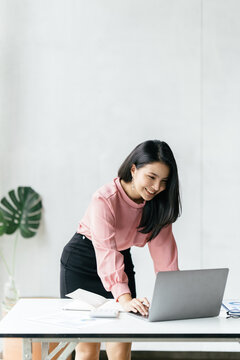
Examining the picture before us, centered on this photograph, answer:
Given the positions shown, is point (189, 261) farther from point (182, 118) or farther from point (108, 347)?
point (108, 347)

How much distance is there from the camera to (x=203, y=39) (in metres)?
3.63

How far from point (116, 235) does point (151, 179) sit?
32cm

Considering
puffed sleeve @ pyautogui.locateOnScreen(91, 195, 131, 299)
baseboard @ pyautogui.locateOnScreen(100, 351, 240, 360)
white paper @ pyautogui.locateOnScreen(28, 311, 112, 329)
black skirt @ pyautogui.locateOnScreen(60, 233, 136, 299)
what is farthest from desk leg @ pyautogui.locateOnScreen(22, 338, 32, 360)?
baseboard @ pyautogui.locateOnScreen(100, 351, 240, 360)

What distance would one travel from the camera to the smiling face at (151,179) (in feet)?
6.99

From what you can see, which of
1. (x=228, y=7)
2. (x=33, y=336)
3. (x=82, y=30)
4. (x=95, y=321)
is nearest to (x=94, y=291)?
(x=95, y=321)

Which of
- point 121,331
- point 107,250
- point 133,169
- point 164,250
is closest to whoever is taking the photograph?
point 121,331

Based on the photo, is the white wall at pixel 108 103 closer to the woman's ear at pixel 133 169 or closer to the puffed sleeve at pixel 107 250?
the woman's ear at pixel 133 169

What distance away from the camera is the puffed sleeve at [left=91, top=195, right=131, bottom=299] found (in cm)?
202

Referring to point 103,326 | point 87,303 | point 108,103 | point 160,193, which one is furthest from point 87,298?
point 108,103

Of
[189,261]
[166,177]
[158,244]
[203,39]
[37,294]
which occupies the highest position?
[203,39]

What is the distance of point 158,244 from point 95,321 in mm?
605

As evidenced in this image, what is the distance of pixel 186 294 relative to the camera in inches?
71.4

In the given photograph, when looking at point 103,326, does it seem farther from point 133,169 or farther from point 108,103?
point 108,103

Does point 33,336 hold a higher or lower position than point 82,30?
lower
